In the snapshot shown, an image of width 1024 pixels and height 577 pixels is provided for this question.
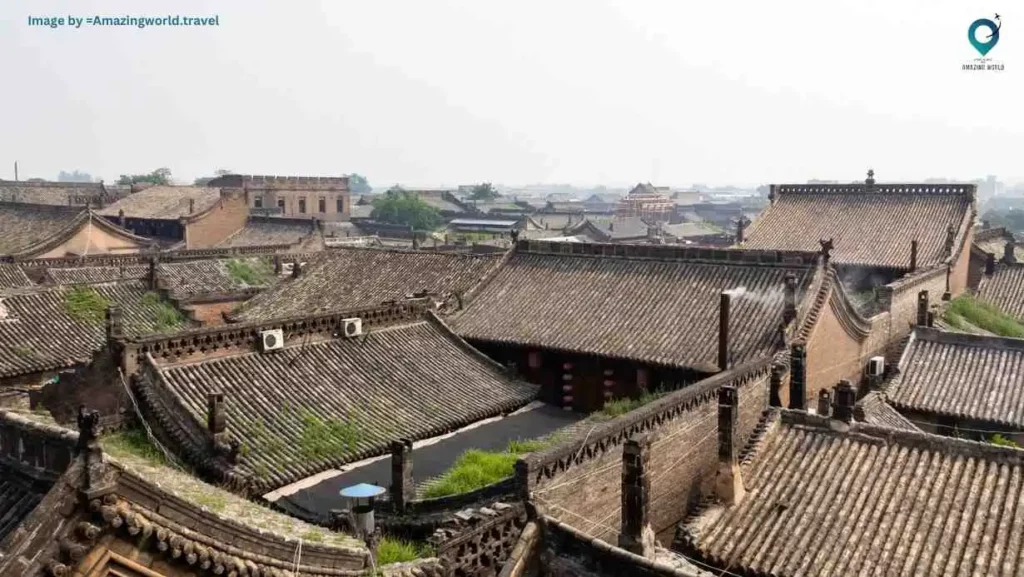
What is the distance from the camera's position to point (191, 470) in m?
13.6

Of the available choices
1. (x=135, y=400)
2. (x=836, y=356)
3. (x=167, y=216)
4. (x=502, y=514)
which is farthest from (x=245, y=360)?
(x=167, y=216)

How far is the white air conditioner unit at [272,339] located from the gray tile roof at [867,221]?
24367 mm

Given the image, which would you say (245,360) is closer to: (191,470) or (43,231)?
(191,470)

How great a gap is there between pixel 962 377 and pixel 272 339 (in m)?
18.5

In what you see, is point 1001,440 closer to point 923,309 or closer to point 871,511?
point 923,309

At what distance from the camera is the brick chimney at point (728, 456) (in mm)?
14430

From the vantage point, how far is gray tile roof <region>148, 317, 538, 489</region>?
14.5m

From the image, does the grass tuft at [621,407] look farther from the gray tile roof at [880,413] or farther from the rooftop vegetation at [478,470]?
the gray tile roof at [880,413]

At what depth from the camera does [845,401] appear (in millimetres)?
15414

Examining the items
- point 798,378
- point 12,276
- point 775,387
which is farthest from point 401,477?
point 12,276

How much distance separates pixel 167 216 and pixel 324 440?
46.6 m

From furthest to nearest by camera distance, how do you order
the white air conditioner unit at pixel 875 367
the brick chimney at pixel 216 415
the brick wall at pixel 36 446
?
the white air conditioner unit at pixel 875 367 → the brick chimney at pixel 216 415 → the brick wall at pixel 36 446

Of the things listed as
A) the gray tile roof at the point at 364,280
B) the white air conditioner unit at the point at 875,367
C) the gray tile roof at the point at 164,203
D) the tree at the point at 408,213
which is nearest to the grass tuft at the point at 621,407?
the gray tile roof at the point at 364,280

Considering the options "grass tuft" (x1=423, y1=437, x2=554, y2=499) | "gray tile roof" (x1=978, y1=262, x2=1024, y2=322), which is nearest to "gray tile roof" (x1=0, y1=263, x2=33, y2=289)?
"grass tuft" (x1=423, y1=437, x2=554, y2=499)
